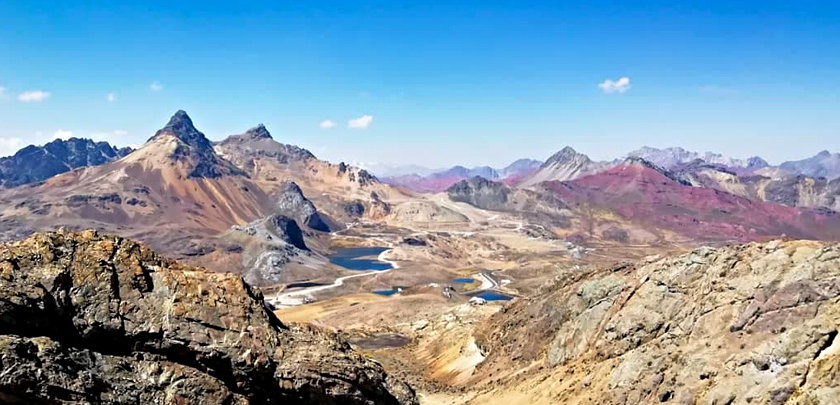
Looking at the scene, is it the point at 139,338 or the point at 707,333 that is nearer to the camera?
the point at 139,338

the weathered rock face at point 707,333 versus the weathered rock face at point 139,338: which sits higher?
the weathered rock face at point 139,338

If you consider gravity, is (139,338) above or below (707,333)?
above

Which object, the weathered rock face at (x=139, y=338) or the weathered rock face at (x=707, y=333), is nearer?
the weathered rock face at (x=139, y=338)

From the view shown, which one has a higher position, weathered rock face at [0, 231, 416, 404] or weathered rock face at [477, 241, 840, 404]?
weathered rock face at [0, 231, 416, 404]

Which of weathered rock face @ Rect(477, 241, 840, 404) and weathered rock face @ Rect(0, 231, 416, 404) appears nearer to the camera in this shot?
weathered rock face @ Rect(0, 231, 416, 404)
